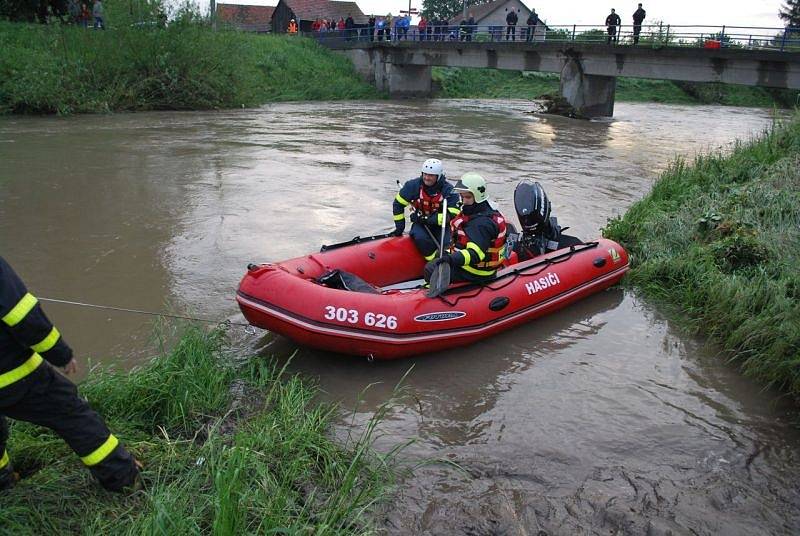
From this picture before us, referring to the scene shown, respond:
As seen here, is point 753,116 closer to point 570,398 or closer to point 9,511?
point 570,398

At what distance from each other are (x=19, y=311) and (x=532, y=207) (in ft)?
17.0

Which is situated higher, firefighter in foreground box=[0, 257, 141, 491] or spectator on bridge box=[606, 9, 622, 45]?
spectator on bridge box=[606, 9, 622, 45]

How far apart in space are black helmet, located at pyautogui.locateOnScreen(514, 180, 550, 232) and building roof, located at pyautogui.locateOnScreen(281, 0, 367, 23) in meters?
42.2

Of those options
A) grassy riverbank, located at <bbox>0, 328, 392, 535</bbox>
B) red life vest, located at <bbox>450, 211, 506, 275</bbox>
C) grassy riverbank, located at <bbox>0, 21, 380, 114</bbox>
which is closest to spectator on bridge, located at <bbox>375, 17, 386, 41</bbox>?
grassy riverbank, located at <bbox>0, 21, 380, 114</bbox>

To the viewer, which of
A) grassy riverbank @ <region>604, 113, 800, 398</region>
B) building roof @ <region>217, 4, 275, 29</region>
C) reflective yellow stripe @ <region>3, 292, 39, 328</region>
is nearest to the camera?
reflective yellow stripe @ <region>3, 292, 39, 328</region>

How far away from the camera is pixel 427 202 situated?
22.1ft

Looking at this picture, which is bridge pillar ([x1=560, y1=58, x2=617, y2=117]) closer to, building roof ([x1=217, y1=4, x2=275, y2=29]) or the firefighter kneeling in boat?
the firefighter kneeling in boat

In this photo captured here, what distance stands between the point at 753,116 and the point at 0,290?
30713 mm

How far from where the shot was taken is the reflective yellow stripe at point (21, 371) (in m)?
2.73

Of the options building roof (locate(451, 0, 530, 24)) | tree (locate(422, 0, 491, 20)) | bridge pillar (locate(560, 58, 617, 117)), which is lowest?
bridge pillar (locate(560, 58, 617, 117))

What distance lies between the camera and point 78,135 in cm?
1511

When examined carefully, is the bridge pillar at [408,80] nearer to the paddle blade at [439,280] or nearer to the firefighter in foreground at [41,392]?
the paddle blade at [439,280]

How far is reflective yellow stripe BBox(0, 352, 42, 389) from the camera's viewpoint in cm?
273

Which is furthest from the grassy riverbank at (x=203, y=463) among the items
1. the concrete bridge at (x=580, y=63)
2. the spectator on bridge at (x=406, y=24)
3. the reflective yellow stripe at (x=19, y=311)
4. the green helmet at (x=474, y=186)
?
the spectator on bridge at (x=406, y=24)
